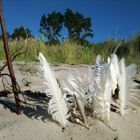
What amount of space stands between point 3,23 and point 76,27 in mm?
25296

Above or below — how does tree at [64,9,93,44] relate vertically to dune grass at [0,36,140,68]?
above

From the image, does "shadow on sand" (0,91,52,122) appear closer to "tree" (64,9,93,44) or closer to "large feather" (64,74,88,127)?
"large feather" (64,74,88,127)

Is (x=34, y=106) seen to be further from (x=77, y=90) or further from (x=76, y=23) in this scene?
(x=76, y=23)

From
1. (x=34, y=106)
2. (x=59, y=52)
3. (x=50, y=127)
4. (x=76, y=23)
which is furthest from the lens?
(x=76, y=23)

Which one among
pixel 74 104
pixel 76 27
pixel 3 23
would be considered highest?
pixel 76 27

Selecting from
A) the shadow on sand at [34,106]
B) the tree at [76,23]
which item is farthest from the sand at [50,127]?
the tree at [76,23]

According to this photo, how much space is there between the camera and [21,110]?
6.43ft

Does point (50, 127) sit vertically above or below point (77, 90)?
below

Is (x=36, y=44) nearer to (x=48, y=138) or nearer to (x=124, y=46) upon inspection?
(x=124, y=46)

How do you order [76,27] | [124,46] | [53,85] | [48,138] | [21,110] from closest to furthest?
[48,138]
[53,85]
[21,110]
[124,46]
[76,27]

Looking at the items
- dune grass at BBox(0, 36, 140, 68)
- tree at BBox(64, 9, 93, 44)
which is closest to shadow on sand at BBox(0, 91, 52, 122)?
dune grass at BBox(0, 36, 140, 68)

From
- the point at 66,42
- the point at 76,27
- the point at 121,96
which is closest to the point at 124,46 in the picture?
the point at 66,42

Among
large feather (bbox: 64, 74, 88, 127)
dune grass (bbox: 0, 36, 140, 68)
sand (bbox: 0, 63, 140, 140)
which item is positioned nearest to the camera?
sand (bbox: 0, 63, 140, 140)

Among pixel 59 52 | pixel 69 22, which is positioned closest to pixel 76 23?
pixel 69 22
